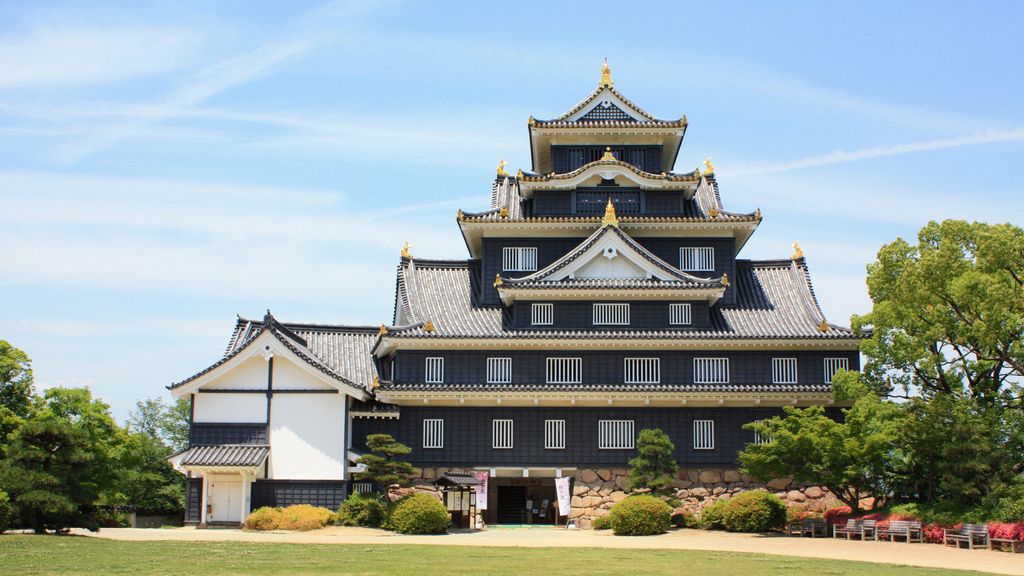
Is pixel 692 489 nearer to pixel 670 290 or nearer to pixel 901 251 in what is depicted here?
pixel 670 290

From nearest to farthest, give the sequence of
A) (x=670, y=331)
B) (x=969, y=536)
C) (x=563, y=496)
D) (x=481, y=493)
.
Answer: (x=969, y=536) → (x=481, y=493) → (x=563, y=496) → (x=670, y=331)

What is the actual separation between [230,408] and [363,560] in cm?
1844

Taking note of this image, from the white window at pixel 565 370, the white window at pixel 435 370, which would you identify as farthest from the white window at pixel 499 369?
the white window at pixel 435 370

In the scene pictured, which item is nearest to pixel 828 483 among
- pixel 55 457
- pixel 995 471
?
pixel 995 471

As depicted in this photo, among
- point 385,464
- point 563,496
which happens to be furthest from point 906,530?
point 385,464

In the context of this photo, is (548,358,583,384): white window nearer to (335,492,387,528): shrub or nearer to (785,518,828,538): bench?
(335,492,387,528): shrub

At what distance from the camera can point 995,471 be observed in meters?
31.0

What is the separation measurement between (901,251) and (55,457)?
2717 centimetres

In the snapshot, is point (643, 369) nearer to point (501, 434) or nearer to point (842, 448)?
point (501, 434)

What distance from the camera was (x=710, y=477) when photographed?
40.7 meters

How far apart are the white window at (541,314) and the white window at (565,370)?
1733mm

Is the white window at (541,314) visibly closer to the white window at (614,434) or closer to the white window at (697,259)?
the white window at (614,434)

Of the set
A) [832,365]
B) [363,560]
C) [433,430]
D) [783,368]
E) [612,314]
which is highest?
[612,314]

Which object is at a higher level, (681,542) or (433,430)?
(433,430)
